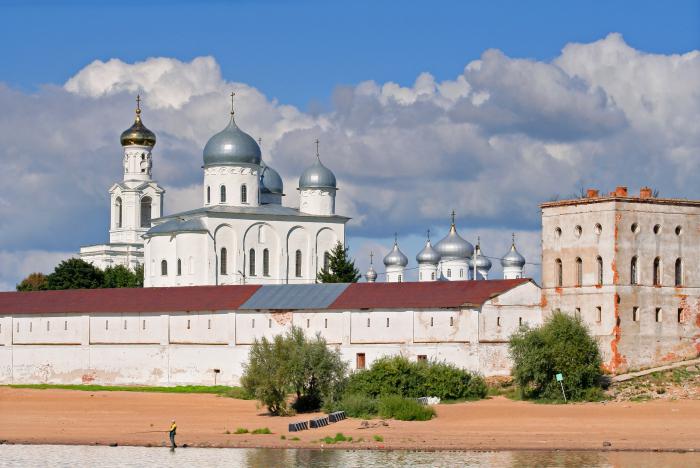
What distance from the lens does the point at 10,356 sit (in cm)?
6906

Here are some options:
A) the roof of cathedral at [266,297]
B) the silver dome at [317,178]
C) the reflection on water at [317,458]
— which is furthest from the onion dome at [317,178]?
the reflection on water at [317,458]

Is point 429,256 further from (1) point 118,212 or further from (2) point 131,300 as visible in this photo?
(2) point 131,300

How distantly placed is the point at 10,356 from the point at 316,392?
21.4m

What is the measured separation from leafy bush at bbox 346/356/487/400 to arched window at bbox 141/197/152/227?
49094mm

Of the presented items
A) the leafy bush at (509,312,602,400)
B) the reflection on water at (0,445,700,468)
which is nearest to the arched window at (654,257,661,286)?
the leafy bush at (509,312,602,400)

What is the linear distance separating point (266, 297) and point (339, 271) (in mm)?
17730

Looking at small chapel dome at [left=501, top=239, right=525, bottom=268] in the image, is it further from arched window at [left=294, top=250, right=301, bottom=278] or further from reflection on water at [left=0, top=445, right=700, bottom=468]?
reflection on water at [left=0, top=445, right=700, bottom=468]

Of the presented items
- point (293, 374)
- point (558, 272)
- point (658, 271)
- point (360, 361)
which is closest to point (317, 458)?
point (293, 374)

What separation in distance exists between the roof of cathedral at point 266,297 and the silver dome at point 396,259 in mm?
39265

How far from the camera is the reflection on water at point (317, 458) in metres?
41.4

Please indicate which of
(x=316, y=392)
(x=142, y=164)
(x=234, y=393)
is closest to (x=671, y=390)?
(x=316, y=392)

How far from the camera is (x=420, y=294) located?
6050cm

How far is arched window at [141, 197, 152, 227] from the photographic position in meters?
102

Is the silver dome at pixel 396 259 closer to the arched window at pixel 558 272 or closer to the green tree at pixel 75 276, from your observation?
the green tree at pixel 75 276
